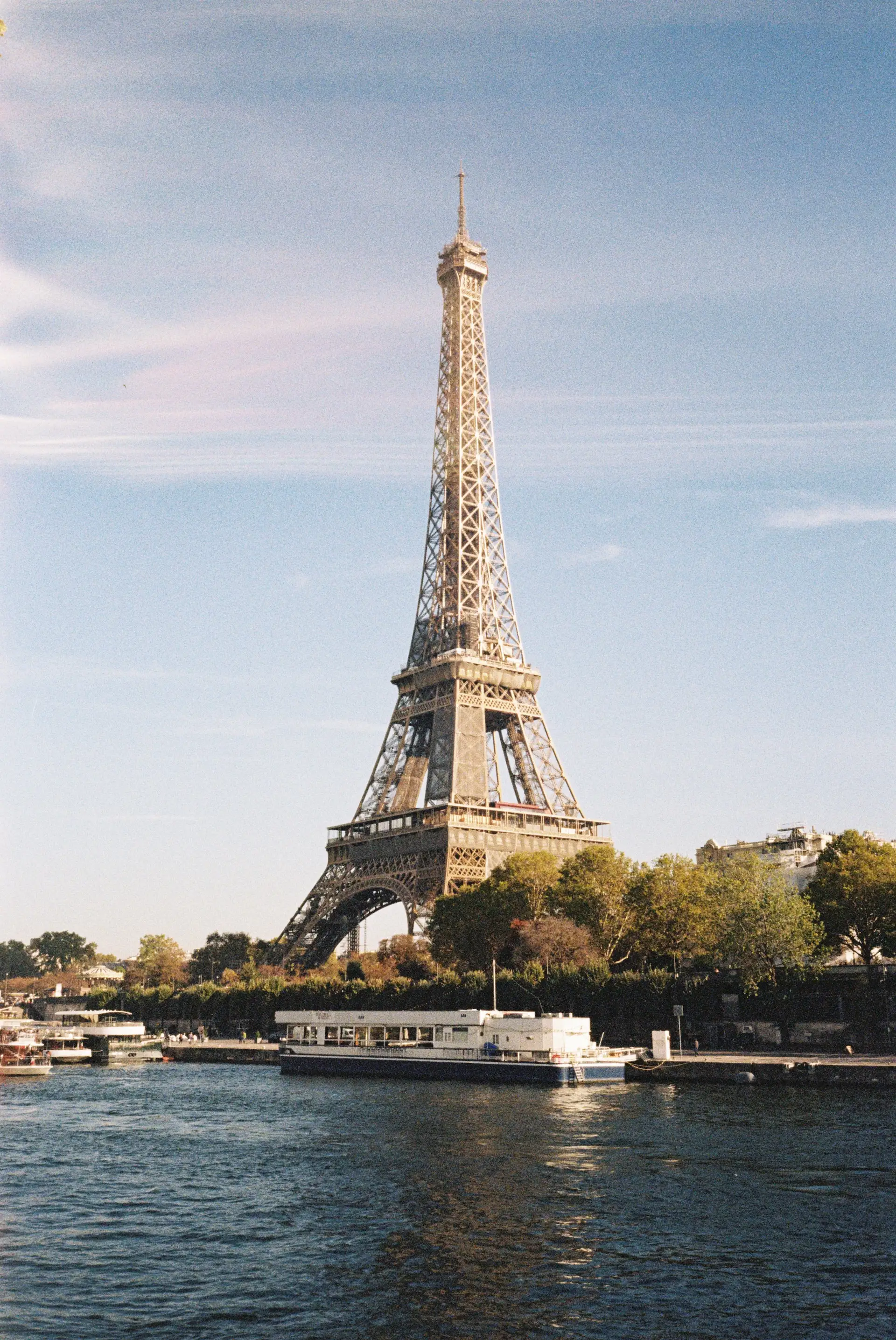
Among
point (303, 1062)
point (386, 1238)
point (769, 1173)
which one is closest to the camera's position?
point (386, 1238)

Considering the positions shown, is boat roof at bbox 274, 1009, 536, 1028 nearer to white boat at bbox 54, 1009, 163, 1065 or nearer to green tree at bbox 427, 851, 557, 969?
green tree at bbox 427, 851, 557, 969

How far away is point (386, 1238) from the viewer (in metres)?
33.6

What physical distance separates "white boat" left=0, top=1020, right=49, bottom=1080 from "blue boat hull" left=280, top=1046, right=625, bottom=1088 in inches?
741

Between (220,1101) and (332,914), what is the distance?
60.1 meters

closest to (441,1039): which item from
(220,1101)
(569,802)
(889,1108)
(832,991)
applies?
(220,1101)

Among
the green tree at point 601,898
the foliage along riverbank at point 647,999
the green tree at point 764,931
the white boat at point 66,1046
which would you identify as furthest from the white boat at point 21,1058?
the green tree at point 764,931

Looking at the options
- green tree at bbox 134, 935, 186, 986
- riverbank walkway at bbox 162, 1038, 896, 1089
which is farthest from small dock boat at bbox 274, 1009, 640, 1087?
green tree at bbox 134, 935, 186, 986

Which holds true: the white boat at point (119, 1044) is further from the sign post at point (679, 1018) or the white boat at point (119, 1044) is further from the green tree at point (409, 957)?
the sign post at point (679, 1018)

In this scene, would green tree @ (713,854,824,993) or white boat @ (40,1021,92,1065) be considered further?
white boat @ (40,1021,92,1065)

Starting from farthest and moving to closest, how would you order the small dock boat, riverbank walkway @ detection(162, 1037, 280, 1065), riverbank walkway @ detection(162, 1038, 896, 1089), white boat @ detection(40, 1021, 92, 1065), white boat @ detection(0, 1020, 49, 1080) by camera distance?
white boat @ detection(40, 1021, 92, 1065), riverbank walkway @ detection(162, 1037, 280, 1065), white boat @ detection(0, 1020, 49, 1080), the small dock boat, riverbank walkway @ detection(162, 1038, 896, 1089)

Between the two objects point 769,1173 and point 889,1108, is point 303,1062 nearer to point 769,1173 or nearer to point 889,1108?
point 889,1108

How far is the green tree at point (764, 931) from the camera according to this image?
8969 cm

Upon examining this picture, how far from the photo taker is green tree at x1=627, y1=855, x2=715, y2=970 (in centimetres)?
9669

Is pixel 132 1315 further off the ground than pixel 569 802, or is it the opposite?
pixel 569 802
